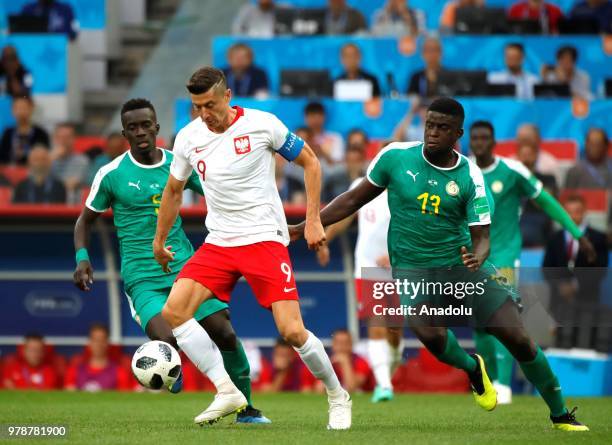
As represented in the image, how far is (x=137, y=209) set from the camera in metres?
10.2

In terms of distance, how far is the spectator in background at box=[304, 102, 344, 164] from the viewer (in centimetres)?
1705

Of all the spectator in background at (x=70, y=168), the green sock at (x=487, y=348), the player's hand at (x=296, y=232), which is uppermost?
the player's hand at (x=296, y=232)

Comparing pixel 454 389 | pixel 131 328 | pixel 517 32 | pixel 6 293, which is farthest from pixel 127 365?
pixel 517 32

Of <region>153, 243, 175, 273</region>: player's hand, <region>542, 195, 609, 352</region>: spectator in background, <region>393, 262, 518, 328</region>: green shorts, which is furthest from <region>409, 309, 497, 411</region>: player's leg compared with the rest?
<region>153, 243, 175, 273</region>: player's hand

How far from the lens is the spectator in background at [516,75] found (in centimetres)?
1809

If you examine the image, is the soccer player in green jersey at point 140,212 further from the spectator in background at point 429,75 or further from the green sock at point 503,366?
the spectator in background at point 429,75

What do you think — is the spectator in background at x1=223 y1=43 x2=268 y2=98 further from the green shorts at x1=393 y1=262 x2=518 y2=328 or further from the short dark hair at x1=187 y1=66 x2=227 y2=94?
the short dark hair at x1=187 y1=66 x2=227 y2=94

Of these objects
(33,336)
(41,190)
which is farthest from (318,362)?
(33,336)

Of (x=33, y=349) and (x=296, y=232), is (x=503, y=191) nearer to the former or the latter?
(x=296, y=232)

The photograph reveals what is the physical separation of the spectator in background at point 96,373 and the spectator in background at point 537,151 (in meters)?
5.70

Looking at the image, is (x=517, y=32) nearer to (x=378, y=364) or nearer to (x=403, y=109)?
(x=403, y=109)

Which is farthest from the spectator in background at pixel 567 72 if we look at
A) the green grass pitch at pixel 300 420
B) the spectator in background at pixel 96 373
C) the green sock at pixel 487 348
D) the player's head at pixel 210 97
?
the player's head at pixel 210 97

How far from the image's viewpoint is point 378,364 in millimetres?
13906

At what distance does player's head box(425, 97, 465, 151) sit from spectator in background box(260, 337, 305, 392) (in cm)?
756
